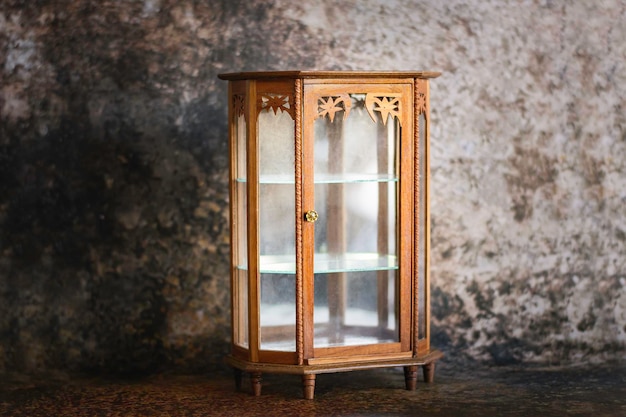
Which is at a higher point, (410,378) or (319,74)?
(319,74)

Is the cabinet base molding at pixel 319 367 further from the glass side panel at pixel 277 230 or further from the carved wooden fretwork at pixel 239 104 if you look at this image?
the carved wooden fretwork at pixel 239 104

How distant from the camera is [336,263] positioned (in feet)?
14.5

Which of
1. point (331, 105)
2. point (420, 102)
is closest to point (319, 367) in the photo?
point (331, 105)

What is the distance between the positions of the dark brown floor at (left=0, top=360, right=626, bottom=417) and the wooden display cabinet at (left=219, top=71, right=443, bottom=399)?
163 mm

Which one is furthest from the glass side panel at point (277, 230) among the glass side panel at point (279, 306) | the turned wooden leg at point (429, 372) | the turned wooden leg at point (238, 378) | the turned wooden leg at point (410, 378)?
the turned wooden leg at point (429, 372)

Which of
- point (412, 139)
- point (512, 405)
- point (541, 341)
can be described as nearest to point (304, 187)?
point (412, 139)

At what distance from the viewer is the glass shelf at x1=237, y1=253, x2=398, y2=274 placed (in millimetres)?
4352

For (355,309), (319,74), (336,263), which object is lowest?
(355,309)

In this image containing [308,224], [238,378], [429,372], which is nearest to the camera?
[308,224]

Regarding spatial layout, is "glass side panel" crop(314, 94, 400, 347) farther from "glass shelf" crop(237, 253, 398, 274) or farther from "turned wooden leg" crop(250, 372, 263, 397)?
"turned wooden leg" crop(250, 372, 263, 397)

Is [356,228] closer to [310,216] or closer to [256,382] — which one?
[310,216]

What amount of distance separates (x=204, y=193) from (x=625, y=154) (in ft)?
7.35

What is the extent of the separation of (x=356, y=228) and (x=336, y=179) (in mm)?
269

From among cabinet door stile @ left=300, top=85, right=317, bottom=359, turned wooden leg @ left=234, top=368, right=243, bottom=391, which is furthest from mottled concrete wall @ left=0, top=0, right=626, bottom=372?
cabinet door stile @ left=300, top=85, right=317, bottom=359
